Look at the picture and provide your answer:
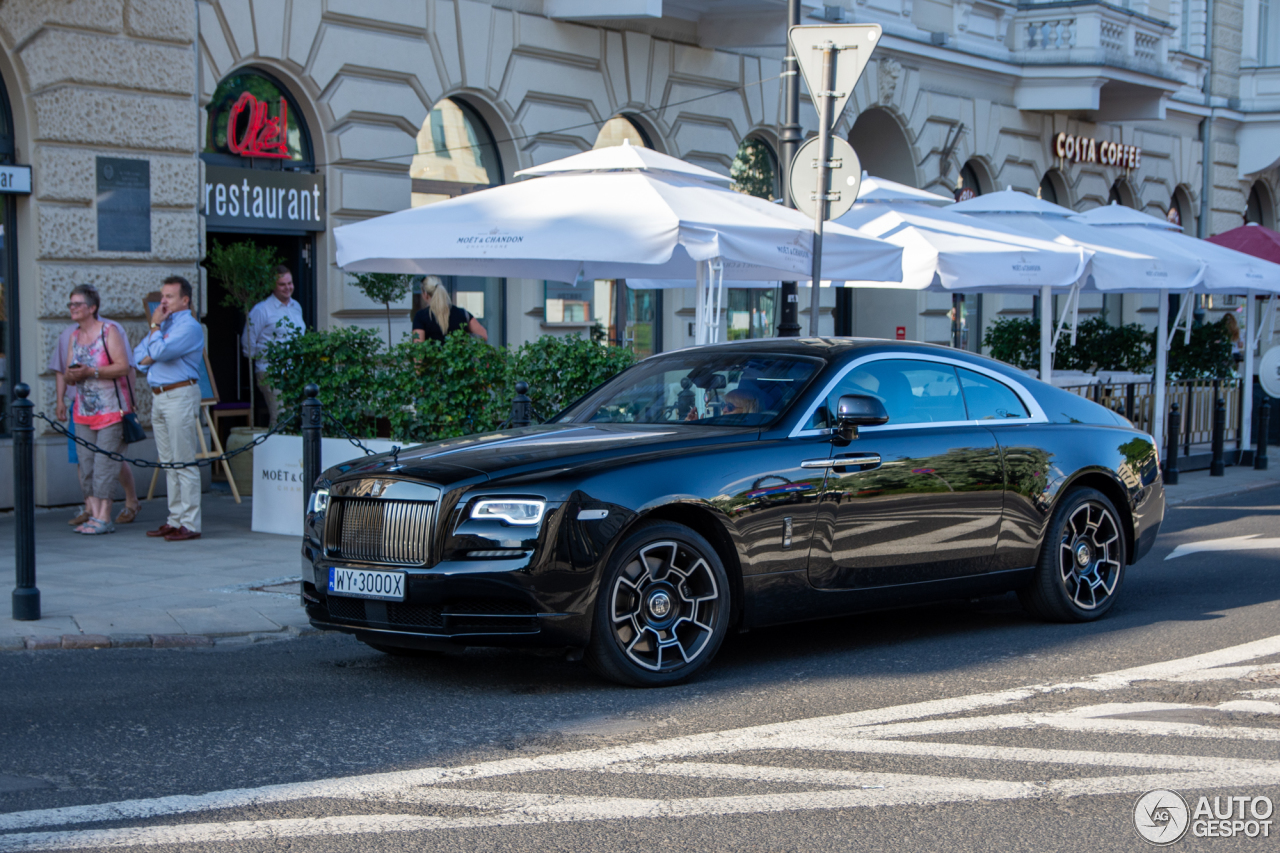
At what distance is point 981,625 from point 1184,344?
12.5m

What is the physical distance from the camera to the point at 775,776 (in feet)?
16.3

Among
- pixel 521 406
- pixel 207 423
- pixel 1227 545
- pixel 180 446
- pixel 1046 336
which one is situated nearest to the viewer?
pixel 521 406

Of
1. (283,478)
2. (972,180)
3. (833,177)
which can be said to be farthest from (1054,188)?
(283,478)

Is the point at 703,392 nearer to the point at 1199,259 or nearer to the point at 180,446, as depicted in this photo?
the point at 180,446

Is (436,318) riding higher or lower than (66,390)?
higher

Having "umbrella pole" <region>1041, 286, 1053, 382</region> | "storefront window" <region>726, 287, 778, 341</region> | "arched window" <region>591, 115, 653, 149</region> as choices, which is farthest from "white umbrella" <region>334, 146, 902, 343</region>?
"storefront window" <region>726, 287, 778, 341</region>

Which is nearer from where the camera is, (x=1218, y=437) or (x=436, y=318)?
(x=436, y=318)

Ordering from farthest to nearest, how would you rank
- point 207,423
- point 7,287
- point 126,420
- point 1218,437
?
point 1218,437 < point 207,423 < point 7,287 < point 126,420

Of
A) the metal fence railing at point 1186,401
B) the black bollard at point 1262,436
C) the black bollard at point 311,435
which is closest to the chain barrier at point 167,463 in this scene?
the black bollard at point 311,435

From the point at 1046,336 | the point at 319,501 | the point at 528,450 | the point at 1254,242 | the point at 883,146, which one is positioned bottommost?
the point at 319,501

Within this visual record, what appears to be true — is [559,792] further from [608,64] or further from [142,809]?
[608,64]

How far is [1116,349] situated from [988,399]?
12.4 m

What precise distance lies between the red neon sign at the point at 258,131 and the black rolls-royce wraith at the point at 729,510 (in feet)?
25.2

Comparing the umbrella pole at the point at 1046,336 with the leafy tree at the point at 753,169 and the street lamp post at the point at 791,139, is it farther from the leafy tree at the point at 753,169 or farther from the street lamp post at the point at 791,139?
the leafy tree at the point at 753,169
